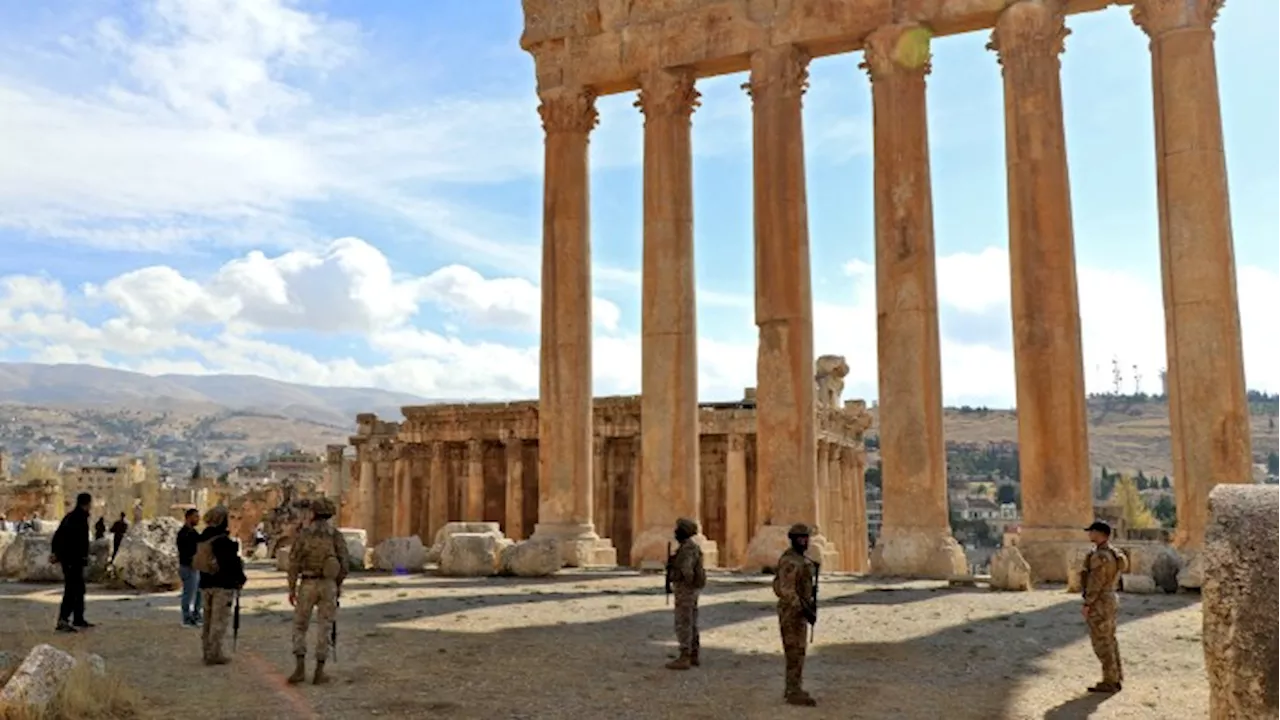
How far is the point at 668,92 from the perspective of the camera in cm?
2586

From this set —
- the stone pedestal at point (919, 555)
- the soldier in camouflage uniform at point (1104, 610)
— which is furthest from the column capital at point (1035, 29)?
the soldier in camouflage uniform at point (1104, 610)

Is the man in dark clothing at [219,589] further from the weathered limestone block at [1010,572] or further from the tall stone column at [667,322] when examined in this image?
the tall stone column at [667,322]

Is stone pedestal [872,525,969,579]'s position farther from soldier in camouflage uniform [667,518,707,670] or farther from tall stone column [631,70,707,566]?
soldier in camouflage uniform [667,518,707,670]

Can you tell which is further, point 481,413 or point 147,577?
point 481,413

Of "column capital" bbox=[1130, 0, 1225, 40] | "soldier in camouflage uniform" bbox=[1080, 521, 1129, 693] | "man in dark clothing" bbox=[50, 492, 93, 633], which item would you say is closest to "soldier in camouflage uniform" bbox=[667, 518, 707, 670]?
"soldier in camouflage uniform" bbox=[1080, 521, 1129, 693]

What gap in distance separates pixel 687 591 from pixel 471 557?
12.4 metres

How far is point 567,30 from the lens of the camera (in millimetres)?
27188

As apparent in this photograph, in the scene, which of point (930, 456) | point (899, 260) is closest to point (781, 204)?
point (899, 260)

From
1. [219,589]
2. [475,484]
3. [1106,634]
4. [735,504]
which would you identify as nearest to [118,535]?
[219,589]

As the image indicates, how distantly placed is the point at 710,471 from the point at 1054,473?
1417cm

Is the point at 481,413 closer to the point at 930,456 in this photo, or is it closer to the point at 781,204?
the point at 781,204

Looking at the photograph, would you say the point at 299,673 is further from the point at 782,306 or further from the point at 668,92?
the point at 668,92

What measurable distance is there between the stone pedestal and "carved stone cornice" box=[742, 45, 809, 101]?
10.00 meters

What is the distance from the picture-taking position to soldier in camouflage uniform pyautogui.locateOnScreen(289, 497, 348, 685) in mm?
10695
